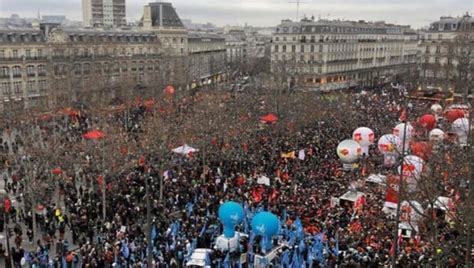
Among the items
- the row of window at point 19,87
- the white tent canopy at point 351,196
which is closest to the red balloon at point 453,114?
the white tent canopy at point 351,196

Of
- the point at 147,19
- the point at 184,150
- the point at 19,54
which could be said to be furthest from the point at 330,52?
the point at 184,150

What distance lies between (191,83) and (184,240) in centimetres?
6357

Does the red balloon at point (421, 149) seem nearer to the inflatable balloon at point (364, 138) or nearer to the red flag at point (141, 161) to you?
the inflatable balloon at point (364, 138)

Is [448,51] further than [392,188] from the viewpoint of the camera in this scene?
Yes

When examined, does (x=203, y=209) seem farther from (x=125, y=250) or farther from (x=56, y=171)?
(x=56, y=171)

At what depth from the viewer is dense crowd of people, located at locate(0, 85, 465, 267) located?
67.2ft

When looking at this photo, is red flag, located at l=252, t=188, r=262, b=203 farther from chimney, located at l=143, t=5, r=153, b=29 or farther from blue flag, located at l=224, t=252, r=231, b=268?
chimney, located at l=143, t=5, r=153, b=29

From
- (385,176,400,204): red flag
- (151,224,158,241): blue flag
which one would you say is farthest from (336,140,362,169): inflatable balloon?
(151,224,158,241): blue flag

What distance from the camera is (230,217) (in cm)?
2134

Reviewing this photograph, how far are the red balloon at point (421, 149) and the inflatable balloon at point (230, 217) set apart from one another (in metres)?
11.0

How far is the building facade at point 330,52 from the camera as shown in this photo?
81.9m

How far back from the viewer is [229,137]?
38.3 meters

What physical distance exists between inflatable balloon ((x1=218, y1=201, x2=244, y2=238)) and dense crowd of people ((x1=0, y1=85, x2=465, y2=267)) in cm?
114

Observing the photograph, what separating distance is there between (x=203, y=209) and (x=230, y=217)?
470cm
